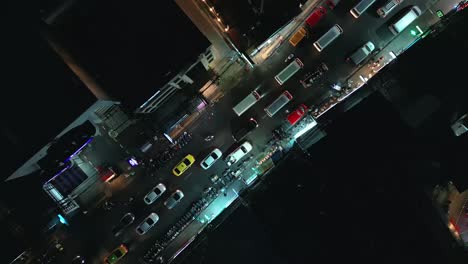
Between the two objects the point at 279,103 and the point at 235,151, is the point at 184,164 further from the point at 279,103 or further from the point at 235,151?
the point at 279,103

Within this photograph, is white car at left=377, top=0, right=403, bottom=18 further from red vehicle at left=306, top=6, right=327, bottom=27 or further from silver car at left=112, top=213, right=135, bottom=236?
silver car at left=112, top=213, right=135, bottom=236

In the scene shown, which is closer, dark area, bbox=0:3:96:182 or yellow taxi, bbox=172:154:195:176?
dark area, bbox=0:3:96:182

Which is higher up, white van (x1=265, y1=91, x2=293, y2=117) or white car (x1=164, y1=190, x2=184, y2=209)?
white van (x1=265, y1=91, x2=293, y2=117)

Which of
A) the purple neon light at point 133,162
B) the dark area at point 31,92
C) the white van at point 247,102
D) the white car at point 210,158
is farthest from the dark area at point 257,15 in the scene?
the purple neon light at point 133,162

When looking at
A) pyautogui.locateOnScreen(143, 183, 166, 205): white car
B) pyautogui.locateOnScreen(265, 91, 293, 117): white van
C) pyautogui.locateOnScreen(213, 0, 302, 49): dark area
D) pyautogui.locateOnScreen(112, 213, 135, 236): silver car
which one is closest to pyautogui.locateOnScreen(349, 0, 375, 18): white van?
pyautogui.locateOnScreen(213, 0, 302, 49): dark area

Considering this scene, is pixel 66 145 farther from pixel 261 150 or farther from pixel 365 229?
pixel 365 229

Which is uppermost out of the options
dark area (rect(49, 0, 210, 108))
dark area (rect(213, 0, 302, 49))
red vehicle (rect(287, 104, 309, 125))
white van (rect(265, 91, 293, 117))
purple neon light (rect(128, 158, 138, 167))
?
dark area (rect(49, 0, 210, 108))

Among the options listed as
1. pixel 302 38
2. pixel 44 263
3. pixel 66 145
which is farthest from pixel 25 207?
pixel 302 38
